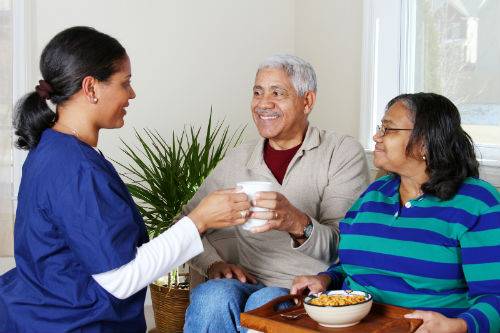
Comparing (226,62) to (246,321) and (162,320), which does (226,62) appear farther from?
(246,321)

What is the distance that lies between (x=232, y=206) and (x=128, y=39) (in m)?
2.21

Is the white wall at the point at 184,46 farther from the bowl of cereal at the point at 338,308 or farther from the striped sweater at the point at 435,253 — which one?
the bowl of cereal at the point at 338,308

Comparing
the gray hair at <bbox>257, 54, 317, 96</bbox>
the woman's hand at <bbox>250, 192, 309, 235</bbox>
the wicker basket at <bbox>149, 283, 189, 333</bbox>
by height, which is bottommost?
the wicker basket at <bbox>149, 283, 189, 333</bbox>

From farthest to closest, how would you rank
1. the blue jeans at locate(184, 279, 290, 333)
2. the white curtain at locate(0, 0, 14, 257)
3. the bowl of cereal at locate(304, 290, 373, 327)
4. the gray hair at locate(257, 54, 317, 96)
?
1. the white curtain at locate(0, 0, 14, 257)
2. the gray hair at locate(257, 54, 317, 96)
3. the blue jeans at locate(184, 279, 290, 333)
4. the bowl of cereal at locate(304, 290, 373, 327)

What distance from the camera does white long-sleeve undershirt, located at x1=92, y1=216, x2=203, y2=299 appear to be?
1771mm

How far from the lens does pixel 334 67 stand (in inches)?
159

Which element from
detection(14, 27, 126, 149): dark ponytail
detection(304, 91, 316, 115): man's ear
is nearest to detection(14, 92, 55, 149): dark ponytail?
detection(14, 27, 126, 149): dark ponytail

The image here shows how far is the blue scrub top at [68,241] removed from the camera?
1.74m

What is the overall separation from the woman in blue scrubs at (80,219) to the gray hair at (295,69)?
0.71 m

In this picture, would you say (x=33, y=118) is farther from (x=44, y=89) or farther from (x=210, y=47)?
(x=210, y=47)

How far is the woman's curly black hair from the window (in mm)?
1073

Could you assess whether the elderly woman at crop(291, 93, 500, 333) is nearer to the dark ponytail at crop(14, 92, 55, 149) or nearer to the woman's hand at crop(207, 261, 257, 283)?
the woman's hand at crop(207, 261, 257, 283)

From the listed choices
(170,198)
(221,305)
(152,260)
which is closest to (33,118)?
(152,260)

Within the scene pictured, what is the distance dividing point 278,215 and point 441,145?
478 mm
